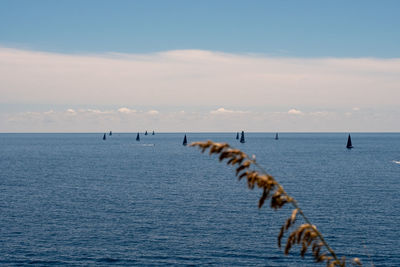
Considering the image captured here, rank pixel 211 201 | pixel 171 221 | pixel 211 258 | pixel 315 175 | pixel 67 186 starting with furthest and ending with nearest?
1. pixel 315 175
2. pixel 67 186
3. pixel 211 201
4. pixel 171 221
5. pixel 211 258

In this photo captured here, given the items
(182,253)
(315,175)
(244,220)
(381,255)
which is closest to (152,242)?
(182,253)

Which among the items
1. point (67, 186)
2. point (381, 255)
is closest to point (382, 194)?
point (381, 255)

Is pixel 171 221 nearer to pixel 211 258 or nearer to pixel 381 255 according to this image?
pixel 211 258

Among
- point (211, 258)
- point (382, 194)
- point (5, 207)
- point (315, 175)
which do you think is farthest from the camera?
point (315, 175)

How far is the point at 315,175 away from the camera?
108562mm

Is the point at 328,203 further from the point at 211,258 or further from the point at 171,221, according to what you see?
the point at 211,258

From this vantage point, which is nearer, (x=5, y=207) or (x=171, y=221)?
(x=171, y=221)

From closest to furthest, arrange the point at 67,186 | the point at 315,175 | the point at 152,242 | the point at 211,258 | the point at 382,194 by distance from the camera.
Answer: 1. the point at 211,258
2. the point at 152,242
3. the point at 382,194
4. the point at 67,186
5. the point at 315,175

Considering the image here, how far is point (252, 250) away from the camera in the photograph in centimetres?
4025

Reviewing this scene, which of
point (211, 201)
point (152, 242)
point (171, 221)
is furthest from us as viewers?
point (211, 201)

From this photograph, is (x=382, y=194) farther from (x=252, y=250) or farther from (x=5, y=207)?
(x=5, y=207)

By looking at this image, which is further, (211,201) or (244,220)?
(211,201)

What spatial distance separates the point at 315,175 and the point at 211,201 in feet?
156

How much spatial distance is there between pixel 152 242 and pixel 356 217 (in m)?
26.2
